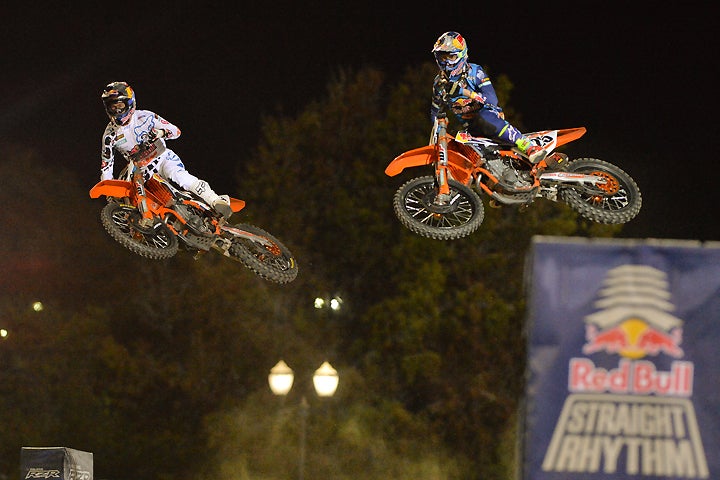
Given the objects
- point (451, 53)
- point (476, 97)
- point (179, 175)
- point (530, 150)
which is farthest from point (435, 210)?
point (179, 175)

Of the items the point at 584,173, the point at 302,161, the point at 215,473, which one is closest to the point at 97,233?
the point at 302,161

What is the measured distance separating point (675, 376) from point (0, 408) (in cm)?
4068

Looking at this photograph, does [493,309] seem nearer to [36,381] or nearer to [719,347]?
[36,381]

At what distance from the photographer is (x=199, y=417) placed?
42.0m

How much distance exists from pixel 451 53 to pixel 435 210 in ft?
7.03

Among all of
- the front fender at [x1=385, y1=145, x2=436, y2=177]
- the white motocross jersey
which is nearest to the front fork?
the front fender at [x1=385, y1=145, x2=436, y2=177]

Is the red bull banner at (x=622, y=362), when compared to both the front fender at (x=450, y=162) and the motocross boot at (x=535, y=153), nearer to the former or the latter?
the motocross boot at (x=535, y=153)

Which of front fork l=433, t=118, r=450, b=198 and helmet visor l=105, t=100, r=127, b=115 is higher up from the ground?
helmet visor l=105, t=100, r=127, b=115

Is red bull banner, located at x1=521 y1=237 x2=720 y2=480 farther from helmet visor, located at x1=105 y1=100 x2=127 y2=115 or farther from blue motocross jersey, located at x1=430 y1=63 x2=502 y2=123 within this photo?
helmet visor, located at x1=105 y1=100 x2=127 y2=115

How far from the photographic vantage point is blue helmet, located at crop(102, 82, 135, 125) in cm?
1756

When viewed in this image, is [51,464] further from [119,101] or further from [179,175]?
[119,101]

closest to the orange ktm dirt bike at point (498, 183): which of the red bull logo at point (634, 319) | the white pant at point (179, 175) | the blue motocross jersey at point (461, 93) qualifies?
the blue motocross jersey at point (461, 93)

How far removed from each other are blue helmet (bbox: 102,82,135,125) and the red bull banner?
1292cm

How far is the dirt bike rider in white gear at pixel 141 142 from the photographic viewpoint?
17906mm
